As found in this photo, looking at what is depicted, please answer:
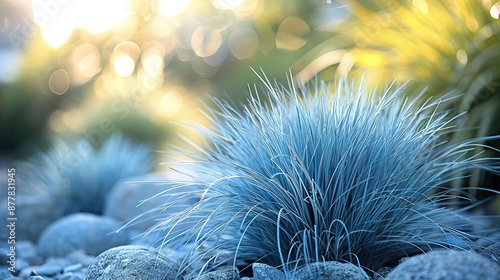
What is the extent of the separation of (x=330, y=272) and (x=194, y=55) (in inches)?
377

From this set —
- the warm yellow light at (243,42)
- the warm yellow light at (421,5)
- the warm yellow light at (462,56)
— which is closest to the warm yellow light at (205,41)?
the warm yellow light at (243,42)

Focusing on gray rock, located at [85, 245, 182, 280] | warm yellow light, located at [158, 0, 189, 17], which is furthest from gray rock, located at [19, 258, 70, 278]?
warm yellow light, located at [158, 0, 189, 17]

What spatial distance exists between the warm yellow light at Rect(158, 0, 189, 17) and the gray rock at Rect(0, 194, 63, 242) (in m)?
5.72

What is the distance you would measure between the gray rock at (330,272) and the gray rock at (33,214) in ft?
10.00

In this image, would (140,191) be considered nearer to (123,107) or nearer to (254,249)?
(254,249)

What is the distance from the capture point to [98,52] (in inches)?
407

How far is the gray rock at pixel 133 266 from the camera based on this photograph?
2.24 metres

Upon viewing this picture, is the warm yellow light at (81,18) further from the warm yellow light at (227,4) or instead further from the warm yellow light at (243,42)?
the warm yellow light at (243,42)

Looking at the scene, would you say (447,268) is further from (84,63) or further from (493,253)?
(84,63)

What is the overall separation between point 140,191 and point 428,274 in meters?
2.99

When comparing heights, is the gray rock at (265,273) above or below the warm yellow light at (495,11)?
below

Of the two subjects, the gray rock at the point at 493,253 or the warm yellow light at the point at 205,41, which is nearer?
the gray rock at the point at 493,253

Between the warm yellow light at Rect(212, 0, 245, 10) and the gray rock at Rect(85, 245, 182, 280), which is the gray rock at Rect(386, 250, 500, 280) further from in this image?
the warm yellow light at Rect(212, 0, 245, 10)

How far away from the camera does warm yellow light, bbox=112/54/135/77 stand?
10.3 metres
